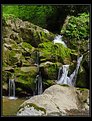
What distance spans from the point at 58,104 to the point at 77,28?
452cm

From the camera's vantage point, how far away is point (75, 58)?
6445 mm

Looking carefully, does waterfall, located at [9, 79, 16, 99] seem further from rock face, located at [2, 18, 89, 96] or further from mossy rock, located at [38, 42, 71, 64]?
mossy rock, located at [38, 42, 71, 64]

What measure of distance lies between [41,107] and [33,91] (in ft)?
9.65

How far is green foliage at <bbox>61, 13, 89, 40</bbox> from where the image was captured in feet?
22.8

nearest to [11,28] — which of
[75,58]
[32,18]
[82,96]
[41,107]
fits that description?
[32,18]

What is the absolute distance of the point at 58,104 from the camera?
3.36 meters

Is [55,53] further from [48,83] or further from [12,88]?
[12,88]

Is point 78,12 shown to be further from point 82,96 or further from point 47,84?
point 82,96

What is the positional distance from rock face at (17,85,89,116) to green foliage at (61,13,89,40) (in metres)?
3.01

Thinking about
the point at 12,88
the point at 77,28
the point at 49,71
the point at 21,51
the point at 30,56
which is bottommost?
the point at 12,88

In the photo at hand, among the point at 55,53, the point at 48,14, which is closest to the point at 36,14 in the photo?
the point at 48,14

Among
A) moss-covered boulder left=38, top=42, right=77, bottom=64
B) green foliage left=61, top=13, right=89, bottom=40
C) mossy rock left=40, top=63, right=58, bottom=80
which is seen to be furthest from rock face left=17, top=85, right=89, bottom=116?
green foliage left=61, top=13, right=89, bottom=40

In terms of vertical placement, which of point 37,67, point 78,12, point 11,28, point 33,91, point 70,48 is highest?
point 78,12

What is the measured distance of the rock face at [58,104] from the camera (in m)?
3.00
